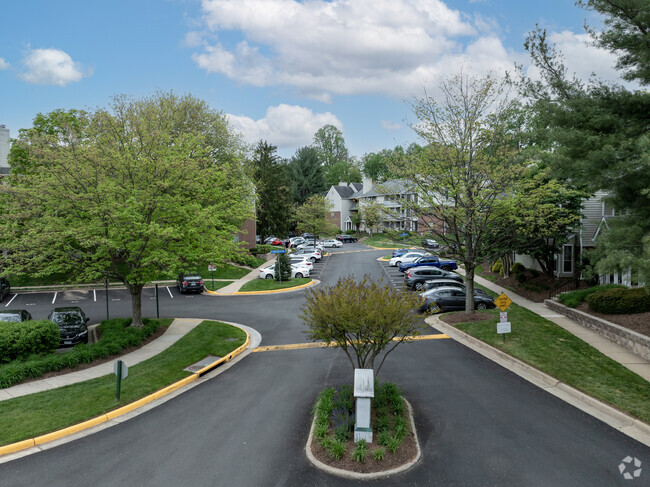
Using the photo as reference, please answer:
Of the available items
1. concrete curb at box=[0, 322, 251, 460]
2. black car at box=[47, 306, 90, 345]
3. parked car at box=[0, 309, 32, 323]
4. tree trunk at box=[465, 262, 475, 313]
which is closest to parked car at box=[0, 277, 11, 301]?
parked car at box=[0, 309, 32, 323]

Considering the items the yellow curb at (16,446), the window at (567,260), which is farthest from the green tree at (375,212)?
the window at (567,260)

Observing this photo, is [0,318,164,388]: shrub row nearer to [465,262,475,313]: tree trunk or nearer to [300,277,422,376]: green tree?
[300,277,422,376]: green tree

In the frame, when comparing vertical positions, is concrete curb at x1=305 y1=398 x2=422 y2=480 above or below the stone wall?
below

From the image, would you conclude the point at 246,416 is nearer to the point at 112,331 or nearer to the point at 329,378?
the point at 329,378

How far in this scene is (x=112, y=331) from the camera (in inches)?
661

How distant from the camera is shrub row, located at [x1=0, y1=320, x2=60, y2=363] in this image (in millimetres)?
12969

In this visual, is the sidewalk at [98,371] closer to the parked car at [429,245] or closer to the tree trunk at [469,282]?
the parked car at [429,245]

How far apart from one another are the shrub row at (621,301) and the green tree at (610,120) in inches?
259

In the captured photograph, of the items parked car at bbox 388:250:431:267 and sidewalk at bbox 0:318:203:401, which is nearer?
sidewalk at bbox 0:318:203:401

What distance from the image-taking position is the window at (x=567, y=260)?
27797mm

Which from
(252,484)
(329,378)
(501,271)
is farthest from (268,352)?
(501,271)

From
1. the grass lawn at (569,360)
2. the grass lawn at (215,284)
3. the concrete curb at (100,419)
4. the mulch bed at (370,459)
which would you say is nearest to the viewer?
the mulch bed at (370,459)

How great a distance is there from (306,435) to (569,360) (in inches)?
360

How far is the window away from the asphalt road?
17815 mm
